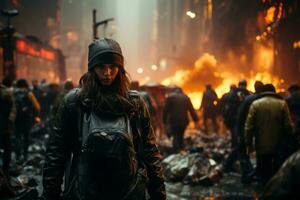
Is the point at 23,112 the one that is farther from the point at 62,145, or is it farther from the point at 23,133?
the point at 62,145

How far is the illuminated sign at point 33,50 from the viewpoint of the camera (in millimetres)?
28003

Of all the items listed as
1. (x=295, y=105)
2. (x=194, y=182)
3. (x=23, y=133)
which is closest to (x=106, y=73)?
(x=194, y=182)

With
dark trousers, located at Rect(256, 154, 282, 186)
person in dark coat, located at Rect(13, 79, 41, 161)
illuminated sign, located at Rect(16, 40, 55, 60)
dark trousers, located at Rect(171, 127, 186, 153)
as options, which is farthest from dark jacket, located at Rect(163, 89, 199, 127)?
illuminated sign, located at Rect(16, 40, 55, 60)

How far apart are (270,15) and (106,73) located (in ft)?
83.2

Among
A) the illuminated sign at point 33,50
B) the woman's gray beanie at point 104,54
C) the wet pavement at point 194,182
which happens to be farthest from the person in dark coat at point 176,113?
the illuminated sign at point 33,50

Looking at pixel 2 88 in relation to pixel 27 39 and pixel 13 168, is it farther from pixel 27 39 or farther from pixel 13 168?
pixel 27 39

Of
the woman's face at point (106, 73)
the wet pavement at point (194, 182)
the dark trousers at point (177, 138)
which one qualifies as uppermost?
the woman's face at point (106, 73)

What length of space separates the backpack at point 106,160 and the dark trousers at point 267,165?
5.49 m

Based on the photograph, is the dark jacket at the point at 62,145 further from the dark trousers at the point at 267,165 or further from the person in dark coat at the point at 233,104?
the person in dark coat at the point at 233,104

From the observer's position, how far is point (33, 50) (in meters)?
30.8

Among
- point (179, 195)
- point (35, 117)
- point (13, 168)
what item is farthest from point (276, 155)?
point (35, 117)

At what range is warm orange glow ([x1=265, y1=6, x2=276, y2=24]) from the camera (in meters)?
26.0

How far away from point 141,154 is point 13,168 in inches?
331

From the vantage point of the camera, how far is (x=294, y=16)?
22.2m
